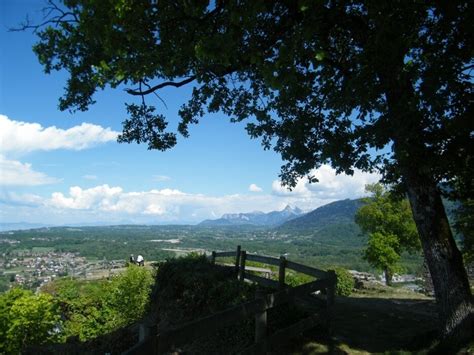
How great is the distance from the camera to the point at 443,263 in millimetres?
7777

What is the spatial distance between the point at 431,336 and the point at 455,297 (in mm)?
1175

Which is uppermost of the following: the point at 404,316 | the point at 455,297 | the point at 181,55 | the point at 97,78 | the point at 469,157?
the point at 181,55

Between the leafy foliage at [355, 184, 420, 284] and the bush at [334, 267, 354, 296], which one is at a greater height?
the leafy foliage at [355, 184, 420, 284]

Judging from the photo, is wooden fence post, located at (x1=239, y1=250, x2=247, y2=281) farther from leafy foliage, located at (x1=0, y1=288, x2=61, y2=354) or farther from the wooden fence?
leafy foliage, located at (x1=0, y1=288, x2=61, y2=354)

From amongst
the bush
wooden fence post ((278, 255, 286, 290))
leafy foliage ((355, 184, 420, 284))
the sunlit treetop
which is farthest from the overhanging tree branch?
leafy foliage ((355, 184, 420, 284))

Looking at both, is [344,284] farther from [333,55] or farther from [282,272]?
[333,55]

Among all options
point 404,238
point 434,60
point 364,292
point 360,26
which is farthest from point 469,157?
point 404,238

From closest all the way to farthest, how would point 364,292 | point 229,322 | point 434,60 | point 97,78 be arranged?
point 229,322
point 434,60
point 97,78
point 364,292

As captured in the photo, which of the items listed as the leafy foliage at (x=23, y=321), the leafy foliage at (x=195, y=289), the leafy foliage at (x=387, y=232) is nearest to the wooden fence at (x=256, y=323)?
the leafy foliage at (x=195, y=289)

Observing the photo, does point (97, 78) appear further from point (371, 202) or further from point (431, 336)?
point (371, 202)

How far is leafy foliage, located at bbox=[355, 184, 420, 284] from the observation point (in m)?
34.6

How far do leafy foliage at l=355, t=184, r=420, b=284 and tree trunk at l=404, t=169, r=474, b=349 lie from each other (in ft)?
88.9

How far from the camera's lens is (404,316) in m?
12.1

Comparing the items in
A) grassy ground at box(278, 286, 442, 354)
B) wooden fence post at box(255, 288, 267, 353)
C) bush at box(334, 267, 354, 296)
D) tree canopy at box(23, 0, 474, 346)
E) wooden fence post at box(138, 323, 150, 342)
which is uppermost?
tree canopy at box(23, 0, 474, 346)
